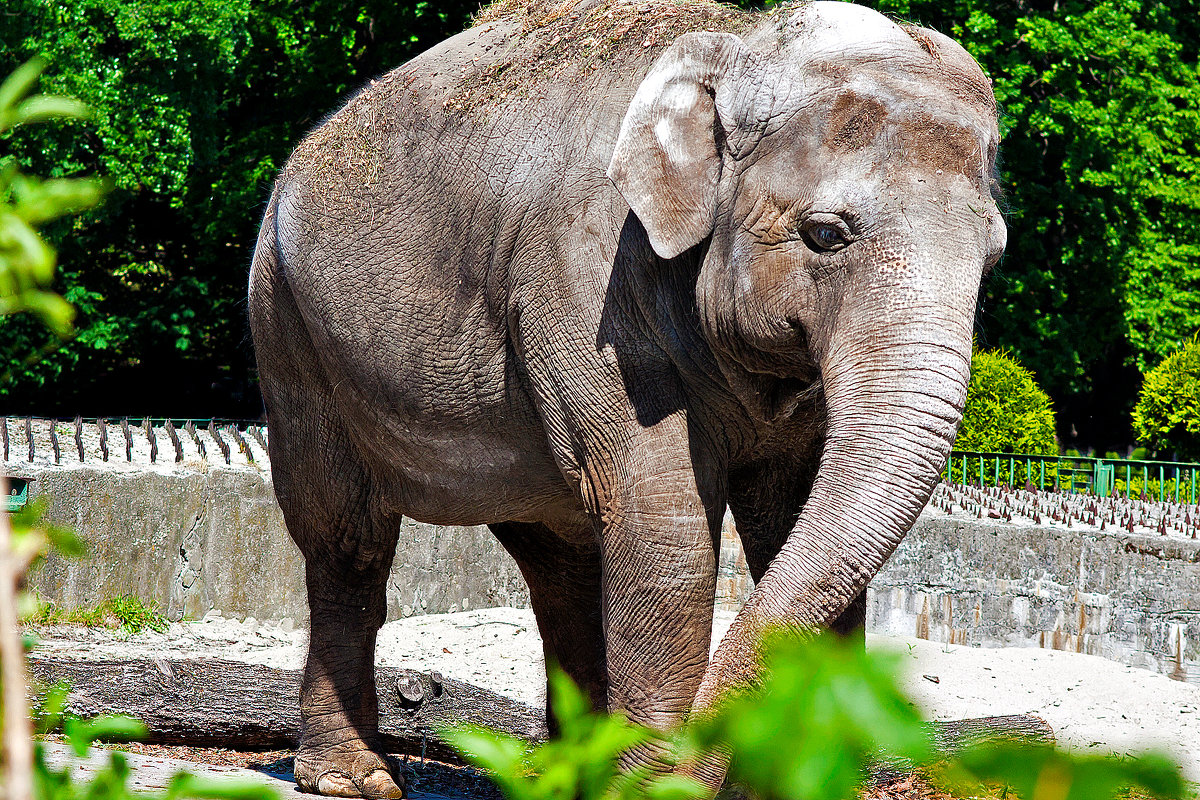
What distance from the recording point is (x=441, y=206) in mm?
5070

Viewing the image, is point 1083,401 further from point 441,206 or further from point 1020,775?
point 1020,775

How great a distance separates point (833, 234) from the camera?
397cm

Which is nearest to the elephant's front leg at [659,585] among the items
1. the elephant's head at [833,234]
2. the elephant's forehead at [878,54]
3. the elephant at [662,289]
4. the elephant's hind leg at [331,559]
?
the elephant at [662,289]

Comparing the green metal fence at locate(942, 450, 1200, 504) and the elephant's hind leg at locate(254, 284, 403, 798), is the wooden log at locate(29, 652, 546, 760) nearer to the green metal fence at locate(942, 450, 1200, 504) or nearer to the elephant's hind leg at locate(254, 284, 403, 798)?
the elephant's hind leg at locate(254, 284, 403, 798)

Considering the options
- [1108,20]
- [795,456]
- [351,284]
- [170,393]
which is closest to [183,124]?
[170,393]

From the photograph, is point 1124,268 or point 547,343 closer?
point 547,343

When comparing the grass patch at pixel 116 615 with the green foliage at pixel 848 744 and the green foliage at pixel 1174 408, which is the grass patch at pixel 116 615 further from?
the green foliage at pixel 1174 408

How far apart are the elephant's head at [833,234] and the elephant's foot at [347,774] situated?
3.01m

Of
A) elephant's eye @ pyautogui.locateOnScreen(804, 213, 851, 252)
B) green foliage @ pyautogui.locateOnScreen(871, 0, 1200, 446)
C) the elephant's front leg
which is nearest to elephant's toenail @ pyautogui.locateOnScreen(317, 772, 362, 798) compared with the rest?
the elephant's front leg

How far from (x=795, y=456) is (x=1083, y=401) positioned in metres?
24.6

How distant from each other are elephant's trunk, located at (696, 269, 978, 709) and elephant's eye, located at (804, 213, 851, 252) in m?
0.18

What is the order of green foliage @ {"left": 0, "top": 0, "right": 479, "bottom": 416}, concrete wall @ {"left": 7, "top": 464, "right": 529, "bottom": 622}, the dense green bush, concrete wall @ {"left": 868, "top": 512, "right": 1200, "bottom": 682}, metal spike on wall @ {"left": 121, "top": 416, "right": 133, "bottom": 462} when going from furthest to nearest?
green foliage @ {"left": 0, "top": 0, "right": 479, "bottom": 416} < the dense green bush < metal spike on wall @ {"left": 121, "top": 416, "right": 133, "bottom": 462} < concrete wall @ {"left": 7, "top": 464, "right": 529, "bottom": 622} < concrete wall @ {"left": 868, "top": 512, "right": 1200, "bottom": 682}

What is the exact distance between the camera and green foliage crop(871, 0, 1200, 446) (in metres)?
21.5

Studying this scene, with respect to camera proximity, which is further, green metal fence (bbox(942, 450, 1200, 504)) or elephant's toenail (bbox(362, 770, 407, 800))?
green metal fence (bbox(942, 450, 1200, 504))
